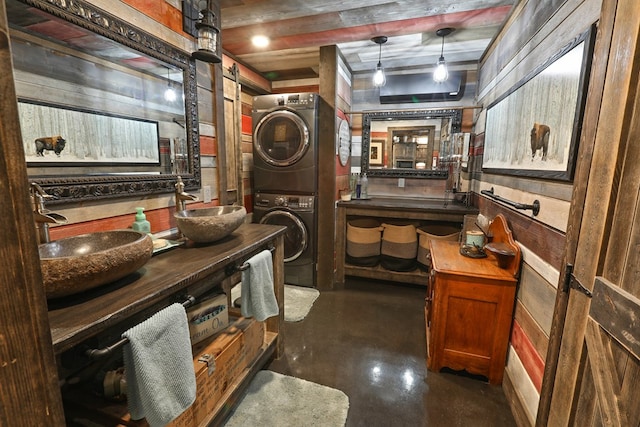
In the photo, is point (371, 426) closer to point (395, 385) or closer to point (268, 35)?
point (395, 385)

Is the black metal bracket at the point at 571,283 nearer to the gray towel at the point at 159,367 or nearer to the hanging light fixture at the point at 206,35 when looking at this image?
the gray towel at the point at 159,367

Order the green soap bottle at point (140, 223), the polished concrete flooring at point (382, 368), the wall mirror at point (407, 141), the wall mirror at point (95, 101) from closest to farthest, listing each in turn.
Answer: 1. the wall mirror at point (95, 101)
2. the green soap bottle at point (140, 223)
3. the polished concrete flooring at point (382, 368)
4. the wall mirror at point (407, 141)

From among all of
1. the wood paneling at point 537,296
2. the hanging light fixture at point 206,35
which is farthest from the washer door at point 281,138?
the wood paneling at point 537,296

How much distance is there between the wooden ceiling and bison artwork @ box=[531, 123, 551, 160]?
3.58 feet

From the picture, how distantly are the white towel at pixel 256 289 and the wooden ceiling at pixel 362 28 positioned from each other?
5.85 ft

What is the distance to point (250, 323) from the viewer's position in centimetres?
171

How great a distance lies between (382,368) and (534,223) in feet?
4.28

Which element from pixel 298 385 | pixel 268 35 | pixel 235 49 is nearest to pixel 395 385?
pixel 298 385

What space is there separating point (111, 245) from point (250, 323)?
2.89 feet

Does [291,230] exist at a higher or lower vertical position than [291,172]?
lower

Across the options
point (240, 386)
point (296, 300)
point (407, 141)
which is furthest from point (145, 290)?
point (407, 141)

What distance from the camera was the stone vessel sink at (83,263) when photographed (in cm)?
75

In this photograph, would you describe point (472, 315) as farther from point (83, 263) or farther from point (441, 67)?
point (441, 67)

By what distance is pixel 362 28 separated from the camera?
2346mm
